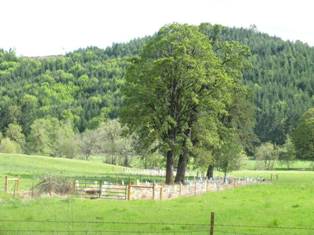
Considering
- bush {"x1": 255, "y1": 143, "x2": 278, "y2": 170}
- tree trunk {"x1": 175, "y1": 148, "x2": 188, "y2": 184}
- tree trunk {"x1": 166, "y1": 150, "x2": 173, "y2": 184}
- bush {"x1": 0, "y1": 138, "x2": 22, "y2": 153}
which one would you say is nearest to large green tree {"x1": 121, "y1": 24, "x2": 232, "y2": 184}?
tree trunk {"x1": 166, "y1": 150, "x2": 173, "y2": 184}

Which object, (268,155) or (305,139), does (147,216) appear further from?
(268,155)

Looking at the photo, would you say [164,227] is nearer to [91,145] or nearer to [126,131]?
[126,131]

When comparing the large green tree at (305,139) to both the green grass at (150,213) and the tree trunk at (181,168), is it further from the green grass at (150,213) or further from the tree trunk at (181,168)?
the green grass at (150,213)

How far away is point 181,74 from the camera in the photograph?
54625 millimetres

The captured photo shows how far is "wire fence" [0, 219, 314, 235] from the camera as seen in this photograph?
20.6 metres

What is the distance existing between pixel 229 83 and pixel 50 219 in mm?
35004

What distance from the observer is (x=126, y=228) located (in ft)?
73.0

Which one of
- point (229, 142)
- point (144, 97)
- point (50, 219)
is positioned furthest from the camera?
point (229, 142)

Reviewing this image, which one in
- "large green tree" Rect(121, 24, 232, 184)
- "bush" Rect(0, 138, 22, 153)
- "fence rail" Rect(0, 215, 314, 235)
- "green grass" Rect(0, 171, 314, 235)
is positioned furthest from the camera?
"bush" Rect(0, 138, 22, 153)

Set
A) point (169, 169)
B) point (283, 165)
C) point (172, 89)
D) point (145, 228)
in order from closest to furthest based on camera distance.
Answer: point (145, 228) < point (169, 169) < point (172, 89) < point (283, 165)

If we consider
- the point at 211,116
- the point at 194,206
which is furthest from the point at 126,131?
the point at 194,206

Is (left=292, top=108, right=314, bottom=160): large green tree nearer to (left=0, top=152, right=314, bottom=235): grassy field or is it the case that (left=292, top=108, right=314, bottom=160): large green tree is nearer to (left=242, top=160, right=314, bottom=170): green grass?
(left=242, top=160, right=314, bottom=170): green grass

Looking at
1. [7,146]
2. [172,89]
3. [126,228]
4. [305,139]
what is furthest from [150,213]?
[7,146]

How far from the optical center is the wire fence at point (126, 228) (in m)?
20.6
